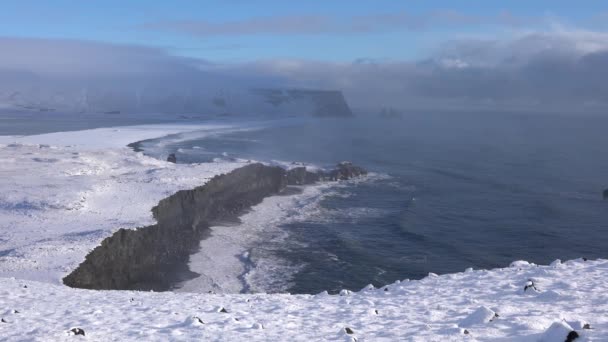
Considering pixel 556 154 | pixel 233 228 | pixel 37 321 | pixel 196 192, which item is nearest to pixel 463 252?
pixel 233 228

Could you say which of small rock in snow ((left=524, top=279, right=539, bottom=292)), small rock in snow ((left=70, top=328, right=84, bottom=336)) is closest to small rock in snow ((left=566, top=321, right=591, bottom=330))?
small rock in snow ((left=524, top=279, right=539, bottom=292))

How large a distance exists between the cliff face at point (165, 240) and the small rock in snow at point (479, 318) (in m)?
18.7

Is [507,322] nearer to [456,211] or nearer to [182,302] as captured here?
[182,302]

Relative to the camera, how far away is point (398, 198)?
5938 centimetres

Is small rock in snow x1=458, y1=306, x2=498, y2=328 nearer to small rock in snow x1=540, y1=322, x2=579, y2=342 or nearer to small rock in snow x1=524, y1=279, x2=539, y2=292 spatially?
small rock in snow x1=540, y1=322, x2=579, y2=342

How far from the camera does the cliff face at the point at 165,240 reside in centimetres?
2847

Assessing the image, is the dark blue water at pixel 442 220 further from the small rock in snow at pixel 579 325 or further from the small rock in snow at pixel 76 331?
the small rock in snow at pixel 579 325

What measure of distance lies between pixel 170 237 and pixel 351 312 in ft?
79.2

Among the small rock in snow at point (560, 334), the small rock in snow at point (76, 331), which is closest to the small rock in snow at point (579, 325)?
the small rock in snow at point (560, 334)

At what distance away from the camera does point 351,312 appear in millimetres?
14750

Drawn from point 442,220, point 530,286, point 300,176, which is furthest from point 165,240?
point 300,176

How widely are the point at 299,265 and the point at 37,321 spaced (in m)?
22.1

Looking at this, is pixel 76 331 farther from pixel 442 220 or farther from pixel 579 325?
pixel 442 220

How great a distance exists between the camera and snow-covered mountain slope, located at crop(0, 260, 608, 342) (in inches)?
484
